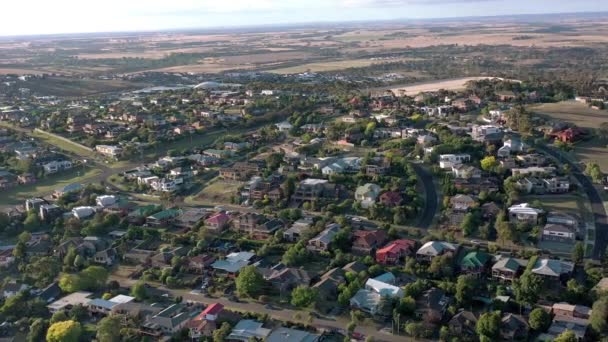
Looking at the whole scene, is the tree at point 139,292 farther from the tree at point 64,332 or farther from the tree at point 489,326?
the tree at point 489,326

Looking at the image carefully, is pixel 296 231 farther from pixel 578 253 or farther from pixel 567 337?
pixel 567 337

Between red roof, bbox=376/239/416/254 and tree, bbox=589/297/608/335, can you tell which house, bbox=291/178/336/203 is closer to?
red roof, bbox=376/239/416/254

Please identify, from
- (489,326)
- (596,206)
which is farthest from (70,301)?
(596,206)

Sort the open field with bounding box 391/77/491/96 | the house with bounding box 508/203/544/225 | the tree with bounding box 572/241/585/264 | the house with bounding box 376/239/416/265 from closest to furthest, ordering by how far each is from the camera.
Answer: the tree with bounding box 572/241/585/264, the house with bounding box 376/239/416/265, the house with bounding box 508/203/544/225, the open field with bounding box 391/77/491/96

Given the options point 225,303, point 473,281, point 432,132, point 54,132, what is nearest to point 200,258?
point 225,303

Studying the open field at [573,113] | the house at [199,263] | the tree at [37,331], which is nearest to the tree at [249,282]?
the house at [199,263]

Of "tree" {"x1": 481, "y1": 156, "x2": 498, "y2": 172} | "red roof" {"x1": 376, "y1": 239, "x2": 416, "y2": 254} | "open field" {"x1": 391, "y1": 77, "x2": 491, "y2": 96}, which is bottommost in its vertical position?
"red roof" {"x1": 376, "y1": 239, "x2": 416, "y2": 254}

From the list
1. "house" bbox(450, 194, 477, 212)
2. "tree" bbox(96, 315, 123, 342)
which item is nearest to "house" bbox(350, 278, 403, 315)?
"tree" bbox(96, 315, 123, 342)

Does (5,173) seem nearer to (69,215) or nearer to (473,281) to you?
(69,215)
